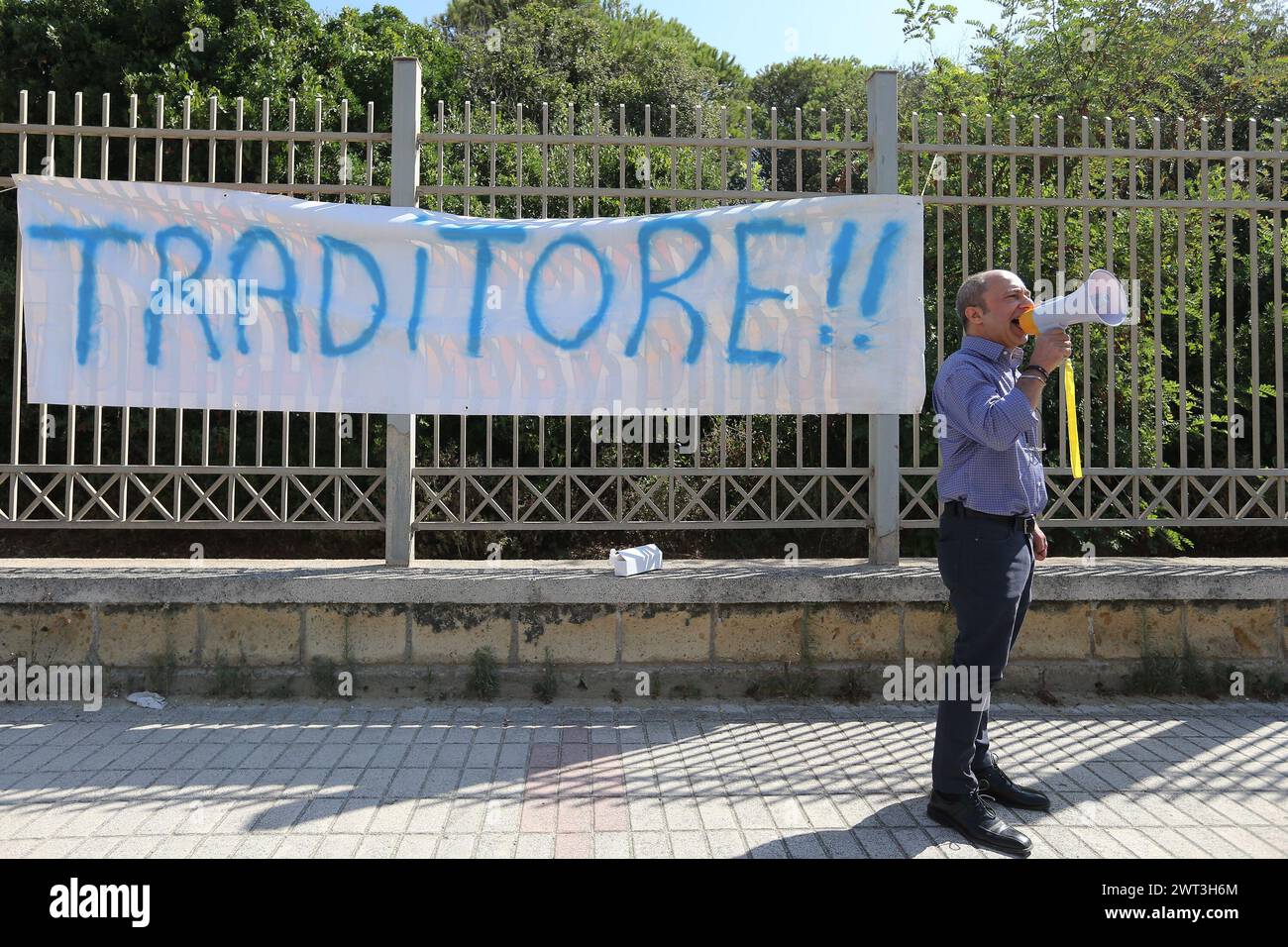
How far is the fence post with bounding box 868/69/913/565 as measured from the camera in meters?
4.73

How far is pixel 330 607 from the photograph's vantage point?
449 cm

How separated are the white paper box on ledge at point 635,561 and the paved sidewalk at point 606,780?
67cm

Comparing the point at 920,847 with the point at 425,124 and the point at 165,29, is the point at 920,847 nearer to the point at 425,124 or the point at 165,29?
the point at 425,124

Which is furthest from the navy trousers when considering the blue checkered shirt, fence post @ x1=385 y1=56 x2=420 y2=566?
fence post @ x1=385 y1=56 x2=420 y2=566

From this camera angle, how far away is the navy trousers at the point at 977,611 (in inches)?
121
